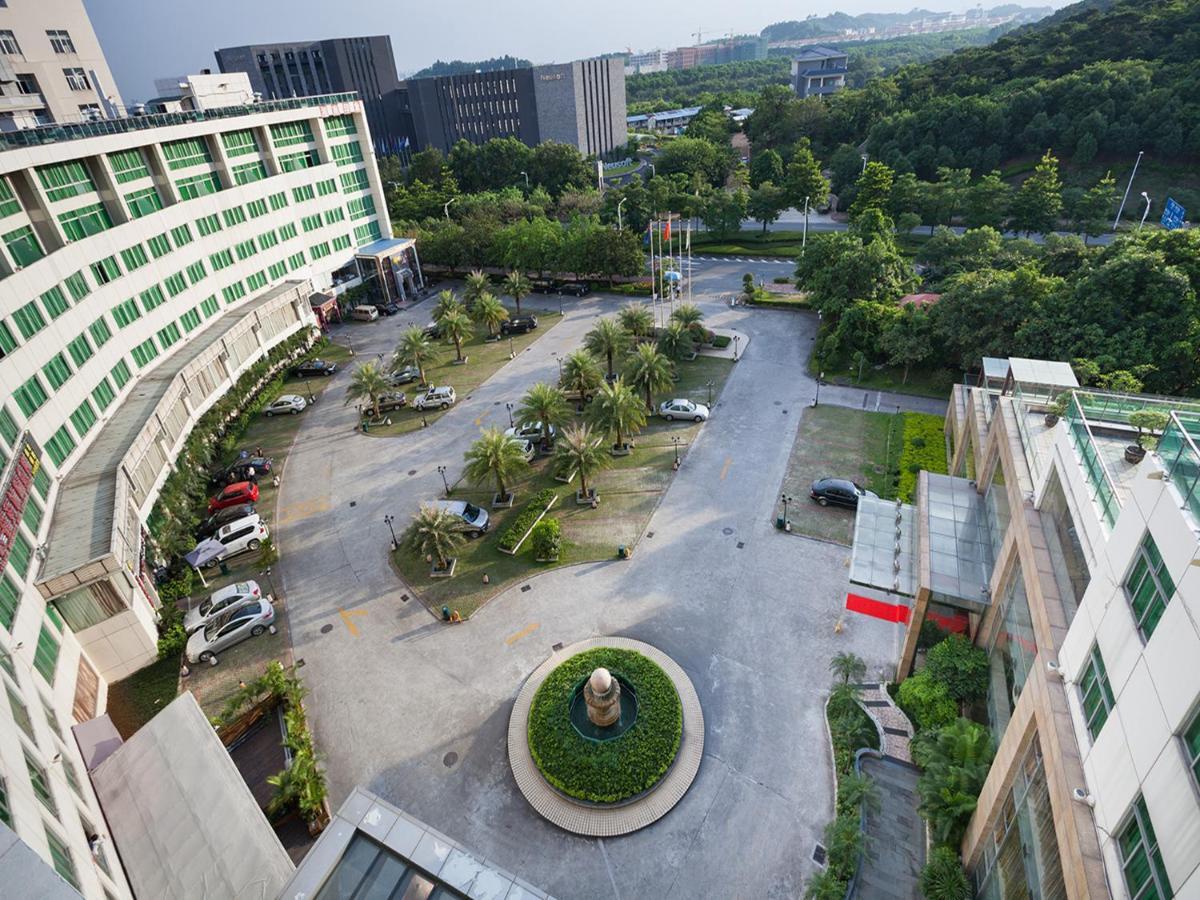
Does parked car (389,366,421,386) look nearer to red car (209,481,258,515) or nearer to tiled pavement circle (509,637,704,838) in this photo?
red car (209,481,258,515)

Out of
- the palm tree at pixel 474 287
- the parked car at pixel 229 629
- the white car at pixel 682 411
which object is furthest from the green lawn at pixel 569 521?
the palm tree at pixel 474 287

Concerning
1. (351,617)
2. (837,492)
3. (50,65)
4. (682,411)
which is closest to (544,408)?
(682,411)

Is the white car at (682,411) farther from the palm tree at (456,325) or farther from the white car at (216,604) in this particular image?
the white car at (216,604)

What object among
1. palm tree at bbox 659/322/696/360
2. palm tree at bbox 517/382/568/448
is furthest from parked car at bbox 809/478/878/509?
palm tree at bbox 659/322/696/360

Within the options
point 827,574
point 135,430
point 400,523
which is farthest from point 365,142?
point 827,574

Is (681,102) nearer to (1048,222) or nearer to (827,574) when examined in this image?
(1048,222)

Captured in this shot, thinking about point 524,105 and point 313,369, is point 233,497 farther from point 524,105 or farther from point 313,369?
point 524,105
